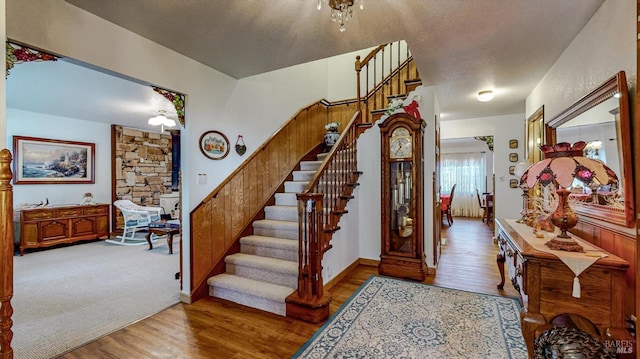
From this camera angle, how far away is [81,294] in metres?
3.11

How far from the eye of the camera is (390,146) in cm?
363

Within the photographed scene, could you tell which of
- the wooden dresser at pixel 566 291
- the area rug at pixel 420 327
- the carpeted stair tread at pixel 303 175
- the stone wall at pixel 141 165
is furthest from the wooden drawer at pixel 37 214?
the wooden dresser at pixel 566 291

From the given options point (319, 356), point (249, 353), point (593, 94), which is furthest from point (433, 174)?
point (249, 353)

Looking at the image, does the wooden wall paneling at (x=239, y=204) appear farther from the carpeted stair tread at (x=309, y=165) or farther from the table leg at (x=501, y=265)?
the table leg at (x=501, y=265)

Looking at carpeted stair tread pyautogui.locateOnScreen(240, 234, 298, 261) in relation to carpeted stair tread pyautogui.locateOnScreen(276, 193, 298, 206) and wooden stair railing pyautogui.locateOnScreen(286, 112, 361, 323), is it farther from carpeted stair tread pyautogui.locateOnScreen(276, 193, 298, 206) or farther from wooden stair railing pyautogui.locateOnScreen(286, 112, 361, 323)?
carpeted stair tread pyautogui.locateOnScreen(276, 193, 298, 206)

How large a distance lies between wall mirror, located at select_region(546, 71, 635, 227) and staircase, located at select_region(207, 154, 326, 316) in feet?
8.09

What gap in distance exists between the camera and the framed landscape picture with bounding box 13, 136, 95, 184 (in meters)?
5.13

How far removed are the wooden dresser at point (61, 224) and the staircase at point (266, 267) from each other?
4.30 metres

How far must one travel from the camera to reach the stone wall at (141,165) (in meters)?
6.53

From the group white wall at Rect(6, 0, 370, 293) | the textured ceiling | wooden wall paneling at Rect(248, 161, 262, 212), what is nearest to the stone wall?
white wall at Rect(6, 0, 370, 293)

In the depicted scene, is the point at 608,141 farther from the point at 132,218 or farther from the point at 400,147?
the point at 132,218

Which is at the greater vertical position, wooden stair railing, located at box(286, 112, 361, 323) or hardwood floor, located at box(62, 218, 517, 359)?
wooden stair railing, located at box(286, 112, 361, 323)

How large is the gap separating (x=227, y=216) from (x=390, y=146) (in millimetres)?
2251

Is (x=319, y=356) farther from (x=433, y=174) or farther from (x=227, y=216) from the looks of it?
(x=433, y=174)
